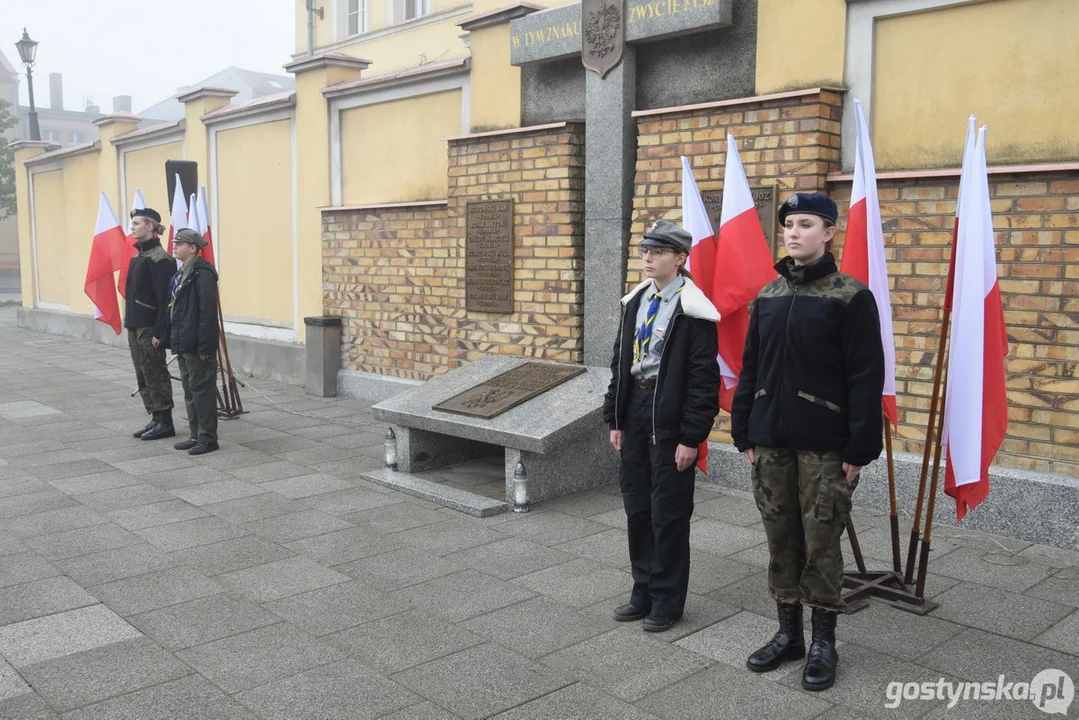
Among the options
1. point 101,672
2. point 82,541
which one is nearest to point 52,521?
point 82,541

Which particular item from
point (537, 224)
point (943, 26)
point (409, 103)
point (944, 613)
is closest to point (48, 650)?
point (944, 613)

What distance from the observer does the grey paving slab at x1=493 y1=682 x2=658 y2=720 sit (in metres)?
3.56

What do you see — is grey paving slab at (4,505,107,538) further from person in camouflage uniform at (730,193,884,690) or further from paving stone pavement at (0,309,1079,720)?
person in camouflage uniform at (730,193,884,690)

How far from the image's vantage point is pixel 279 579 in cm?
507

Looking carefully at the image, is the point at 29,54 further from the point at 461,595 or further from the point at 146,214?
the point at 461,595

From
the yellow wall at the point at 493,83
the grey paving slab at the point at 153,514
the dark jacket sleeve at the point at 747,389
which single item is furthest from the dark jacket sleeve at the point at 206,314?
the dark jacket sleeve at the point at 747,389

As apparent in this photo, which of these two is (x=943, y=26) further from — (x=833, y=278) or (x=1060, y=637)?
(x=1060, y=637)

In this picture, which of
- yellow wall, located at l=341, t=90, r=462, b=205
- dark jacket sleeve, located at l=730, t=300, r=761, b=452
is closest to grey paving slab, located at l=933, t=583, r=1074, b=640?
dark jacket sleeve, located at l=730, t=300, r=761, b=452

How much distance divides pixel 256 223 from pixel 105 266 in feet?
8.41

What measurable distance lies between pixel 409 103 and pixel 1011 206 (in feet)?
20.5

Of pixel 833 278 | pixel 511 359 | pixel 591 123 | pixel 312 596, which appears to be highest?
pixel 591 123

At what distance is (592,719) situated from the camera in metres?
3.53

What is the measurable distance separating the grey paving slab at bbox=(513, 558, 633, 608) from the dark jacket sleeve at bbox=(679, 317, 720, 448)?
98 centimetres

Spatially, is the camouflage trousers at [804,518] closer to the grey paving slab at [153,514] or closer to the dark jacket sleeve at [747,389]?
the dark jacket sleeve at [747,389]
